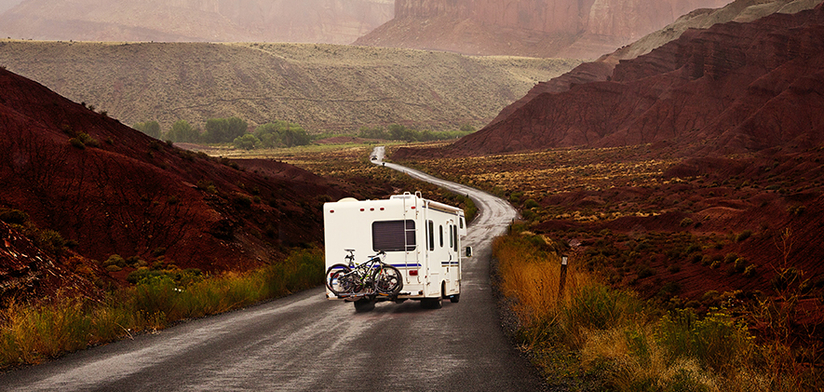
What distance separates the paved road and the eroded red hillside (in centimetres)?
1385

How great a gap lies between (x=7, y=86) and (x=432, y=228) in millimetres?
32430

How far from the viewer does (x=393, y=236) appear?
19406mm

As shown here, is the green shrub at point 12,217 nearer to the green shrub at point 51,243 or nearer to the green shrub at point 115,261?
the green shrub at point 51,243

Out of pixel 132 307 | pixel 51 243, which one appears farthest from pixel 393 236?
pixel 51 243

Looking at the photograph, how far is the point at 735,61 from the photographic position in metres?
127

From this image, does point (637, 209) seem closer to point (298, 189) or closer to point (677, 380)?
point (298, 189)

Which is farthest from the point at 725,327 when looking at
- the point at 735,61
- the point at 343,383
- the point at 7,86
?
the point at 735,61

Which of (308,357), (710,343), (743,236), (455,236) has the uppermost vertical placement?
(455,236)

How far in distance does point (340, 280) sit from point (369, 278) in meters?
0.83

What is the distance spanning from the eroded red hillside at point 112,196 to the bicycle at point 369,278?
12.9m

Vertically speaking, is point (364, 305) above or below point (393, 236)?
below

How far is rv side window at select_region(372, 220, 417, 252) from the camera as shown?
19.2 m

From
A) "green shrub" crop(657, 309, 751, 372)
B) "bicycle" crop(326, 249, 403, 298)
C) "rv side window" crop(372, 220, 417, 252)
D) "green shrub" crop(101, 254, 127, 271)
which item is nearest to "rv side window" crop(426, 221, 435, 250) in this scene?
"rv side window" crop(372, 220, 417, 252)

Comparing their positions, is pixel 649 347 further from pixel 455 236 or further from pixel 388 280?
pixel 455 236
